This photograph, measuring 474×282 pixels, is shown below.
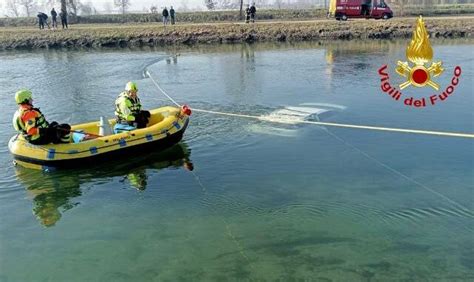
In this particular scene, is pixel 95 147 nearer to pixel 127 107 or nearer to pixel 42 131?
pixel 42 131

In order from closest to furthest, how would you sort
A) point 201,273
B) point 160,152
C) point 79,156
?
point 201,273 → point 79,156 → point 160,152

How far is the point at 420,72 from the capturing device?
32.7ft

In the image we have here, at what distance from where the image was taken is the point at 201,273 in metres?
5.55

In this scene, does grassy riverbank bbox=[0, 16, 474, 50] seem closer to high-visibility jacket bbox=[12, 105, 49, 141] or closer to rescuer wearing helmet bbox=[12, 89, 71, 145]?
rescuer wearing helmet bbox=[12, 89, 71, 145]

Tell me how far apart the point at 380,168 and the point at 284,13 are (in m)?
38.5

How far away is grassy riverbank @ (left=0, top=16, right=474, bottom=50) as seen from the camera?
29.0m

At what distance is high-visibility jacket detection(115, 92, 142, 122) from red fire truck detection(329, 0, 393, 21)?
2753 centimetres

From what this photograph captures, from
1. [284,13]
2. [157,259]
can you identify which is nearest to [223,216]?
[157,259]

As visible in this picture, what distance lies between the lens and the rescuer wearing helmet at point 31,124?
7.90 m

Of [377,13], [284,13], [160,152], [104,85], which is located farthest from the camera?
[284,13]

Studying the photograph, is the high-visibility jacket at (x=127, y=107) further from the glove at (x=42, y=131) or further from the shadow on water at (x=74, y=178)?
the glove at (x=42, y=131)

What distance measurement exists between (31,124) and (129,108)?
1.82 meters

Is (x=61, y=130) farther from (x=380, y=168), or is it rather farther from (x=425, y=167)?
(x=425, y=167)

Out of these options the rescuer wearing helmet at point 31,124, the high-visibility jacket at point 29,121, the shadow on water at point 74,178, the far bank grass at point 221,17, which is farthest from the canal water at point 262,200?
the far bank grass at point 221,17
